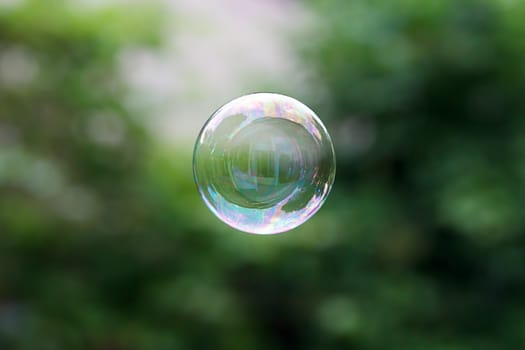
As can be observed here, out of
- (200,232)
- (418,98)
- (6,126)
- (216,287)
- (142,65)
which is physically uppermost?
(142,65)

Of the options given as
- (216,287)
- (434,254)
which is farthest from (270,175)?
(434,254)

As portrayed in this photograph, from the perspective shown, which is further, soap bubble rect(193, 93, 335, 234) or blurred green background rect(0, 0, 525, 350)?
blurred green background rect(0, 0, 525, 350)

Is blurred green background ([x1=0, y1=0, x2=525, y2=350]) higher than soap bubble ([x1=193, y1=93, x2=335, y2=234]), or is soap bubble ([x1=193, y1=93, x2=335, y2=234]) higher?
blurred green background ([x1=0, y1=0, x2=525, y2=350])

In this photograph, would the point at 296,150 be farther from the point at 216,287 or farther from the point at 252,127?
the point at 216,287

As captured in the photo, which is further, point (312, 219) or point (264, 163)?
point (312, 219)

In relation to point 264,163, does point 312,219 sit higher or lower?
higher
